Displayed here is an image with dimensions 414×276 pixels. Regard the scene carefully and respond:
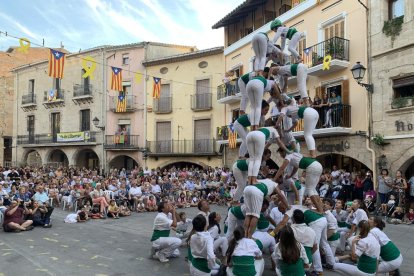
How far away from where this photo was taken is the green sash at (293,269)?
5.82 metres

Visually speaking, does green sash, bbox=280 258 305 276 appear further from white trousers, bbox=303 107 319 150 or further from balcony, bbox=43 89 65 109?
balcony, bbox=43 89 65 109

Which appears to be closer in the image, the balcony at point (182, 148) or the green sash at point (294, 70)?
the green sash at point (294, 70)

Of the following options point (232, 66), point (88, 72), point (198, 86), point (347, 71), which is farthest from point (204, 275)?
point (198, 86)

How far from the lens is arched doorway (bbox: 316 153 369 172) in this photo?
58.7 feet

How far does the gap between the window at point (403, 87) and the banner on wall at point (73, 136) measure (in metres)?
23.6

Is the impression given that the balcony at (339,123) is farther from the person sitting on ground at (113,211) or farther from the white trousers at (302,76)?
the white trousers at (302,76)

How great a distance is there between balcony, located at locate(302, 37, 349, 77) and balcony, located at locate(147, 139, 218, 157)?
32.7 feet

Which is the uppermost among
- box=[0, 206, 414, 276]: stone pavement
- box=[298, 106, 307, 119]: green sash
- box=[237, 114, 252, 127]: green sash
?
box=[298, 106, 307, 119]: green sash

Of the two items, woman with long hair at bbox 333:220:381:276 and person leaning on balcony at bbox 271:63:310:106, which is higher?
person leaning on balcony at bbox 271:63:310:106

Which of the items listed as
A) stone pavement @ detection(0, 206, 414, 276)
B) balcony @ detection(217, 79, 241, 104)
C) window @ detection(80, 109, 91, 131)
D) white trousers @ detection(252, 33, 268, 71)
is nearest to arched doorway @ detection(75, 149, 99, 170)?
window @ detection(80, 109, 91, 131)

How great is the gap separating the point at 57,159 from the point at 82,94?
24.3 ft

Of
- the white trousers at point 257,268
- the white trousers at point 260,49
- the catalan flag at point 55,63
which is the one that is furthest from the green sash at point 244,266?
the catalan flag at point 55,63

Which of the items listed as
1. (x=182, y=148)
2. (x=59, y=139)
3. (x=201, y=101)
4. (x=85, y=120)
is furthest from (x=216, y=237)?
(x=59, y=139)

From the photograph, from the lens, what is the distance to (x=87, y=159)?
116 feet
